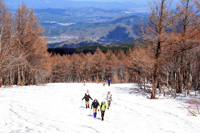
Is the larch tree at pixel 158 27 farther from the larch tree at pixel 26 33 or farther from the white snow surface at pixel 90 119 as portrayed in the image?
the larch tree at pixel 26 33

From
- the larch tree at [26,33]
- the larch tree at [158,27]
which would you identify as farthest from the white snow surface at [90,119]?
the larch tree at [26,33]

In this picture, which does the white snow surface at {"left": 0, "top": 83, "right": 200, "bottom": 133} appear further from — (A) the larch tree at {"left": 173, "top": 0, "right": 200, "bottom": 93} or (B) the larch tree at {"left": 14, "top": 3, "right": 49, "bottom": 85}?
(B) the larch tree at {"left": 14, "top": 3, "right": 49, "bottom": 85}

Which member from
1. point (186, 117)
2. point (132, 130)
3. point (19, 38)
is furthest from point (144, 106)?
point (19, 38)

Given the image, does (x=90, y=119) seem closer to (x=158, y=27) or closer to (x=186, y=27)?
(x=158, y=27)

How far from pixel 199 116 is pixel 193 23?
1069 cm

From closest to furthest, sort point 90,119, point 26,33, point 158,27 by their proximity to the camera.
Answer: point 90,119
point 158,27
point 26,33

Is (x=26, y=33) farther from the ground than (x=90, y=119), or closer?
farther from the ground

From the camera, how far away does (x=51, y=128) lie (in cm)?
1084

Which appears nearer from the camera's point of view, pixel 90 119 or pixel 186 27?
pixel 90 119

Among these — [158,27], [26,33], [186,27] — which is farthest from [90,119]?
[26,33]

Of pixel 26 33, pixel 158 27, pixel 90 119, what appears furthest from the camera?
pixel 26 33

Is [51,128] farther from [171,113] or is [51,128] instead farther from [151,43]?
[151,43]

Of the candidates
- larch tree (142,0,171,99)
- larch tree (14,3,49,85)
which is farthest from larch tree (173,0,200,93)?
larch tree (14,3,49,85)

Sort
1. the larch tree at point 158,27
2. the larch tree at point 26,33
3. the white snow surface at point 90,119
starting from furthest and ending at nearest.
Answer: the larch tree at point 26,33 → the larch tree at point 158,27 → the white snow surface at point 90,119
